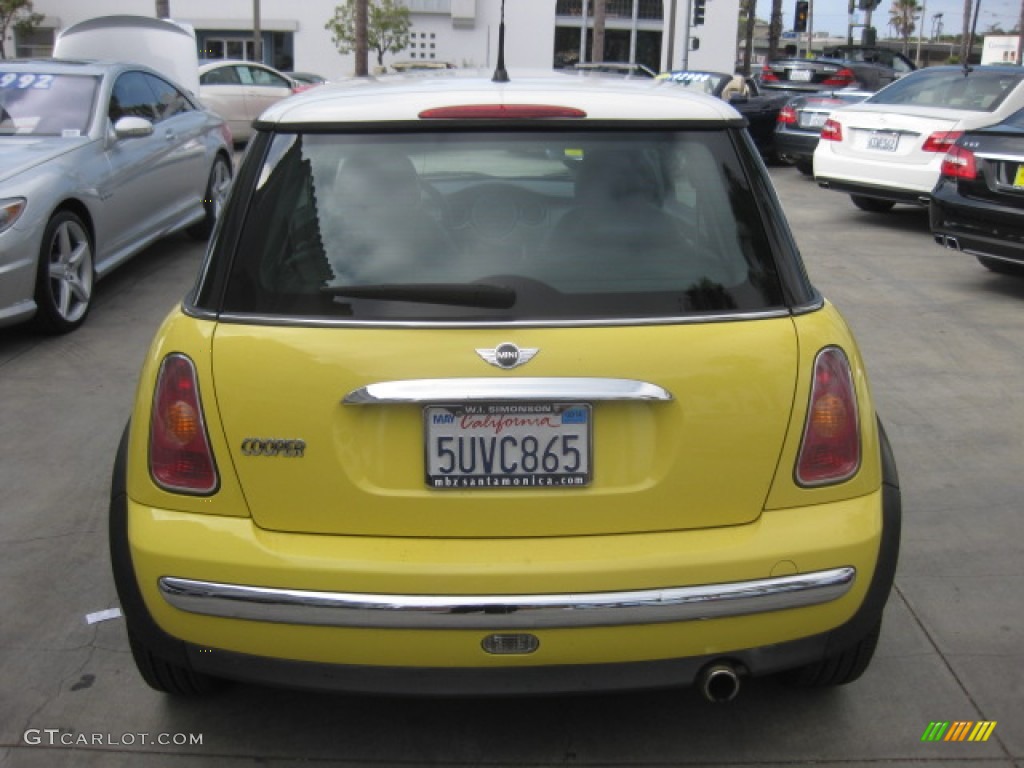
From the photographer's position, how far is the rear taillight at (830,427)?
274cm

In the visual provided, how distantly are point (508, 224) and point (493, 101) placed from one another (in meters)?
0.30

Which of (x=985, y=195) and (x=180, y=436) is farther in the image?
(x=985, y=195)

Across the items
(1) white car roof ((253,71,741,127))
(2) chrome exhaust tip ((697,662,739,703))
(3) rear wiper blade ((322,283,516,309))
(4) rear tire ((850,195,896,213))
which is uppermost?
(1) white car roof ((253,71,741,127))

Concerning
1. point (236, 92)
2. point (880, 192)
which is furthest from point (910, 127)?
point (236, 92)

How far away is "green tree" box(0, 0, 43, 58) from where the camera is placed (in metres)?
49.6

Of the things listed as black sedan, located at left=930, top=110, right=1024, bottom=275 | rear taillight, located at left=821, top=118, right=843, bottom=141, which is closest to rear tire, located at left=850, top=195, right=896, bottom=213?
rear taillight, located at left=821, top=118, right=843, bottom=141

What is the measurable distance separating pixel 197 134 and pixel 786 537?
8.13m

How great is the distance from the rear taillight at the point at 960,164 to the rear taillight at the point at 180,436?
7084mm

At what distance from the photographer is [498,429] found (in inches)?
103

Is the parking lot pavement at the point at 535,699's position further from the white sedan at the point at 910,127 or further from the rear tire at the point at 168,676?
the white sedan at the point at 910,127

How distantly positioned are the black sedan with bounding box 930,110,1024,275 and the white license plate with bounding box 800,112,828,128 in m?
6.46

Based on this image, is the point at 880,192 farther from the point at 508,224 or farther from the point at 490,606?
the point at 490,606

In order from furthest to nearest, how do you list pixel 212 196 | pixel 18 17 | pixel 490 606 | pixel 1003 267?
pixel 18 17, pixel 212 196, pixel 1003 267, pixel 490 606

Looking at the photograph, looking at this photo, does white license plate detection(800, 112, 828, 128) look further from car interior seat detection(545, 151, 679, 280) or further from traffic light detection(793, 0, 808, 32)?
traffic light detection(793, 0, 808, 32)
